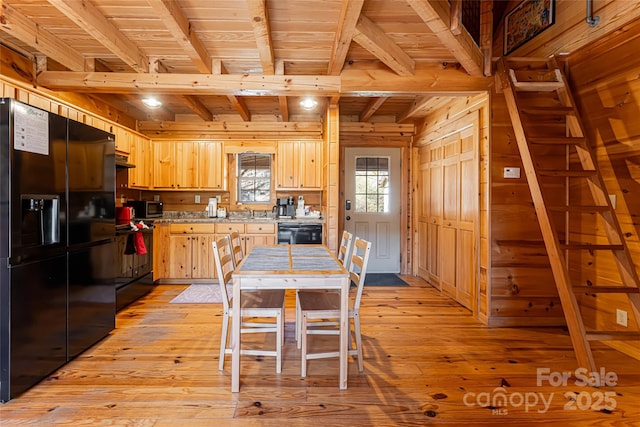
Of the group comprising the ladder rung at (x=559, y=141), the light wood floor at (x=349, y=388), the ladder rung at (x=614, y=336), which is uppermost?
the ladder rung at (x=559, y=141)

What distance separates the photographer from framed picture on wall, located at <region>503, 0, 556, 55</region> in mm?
3393

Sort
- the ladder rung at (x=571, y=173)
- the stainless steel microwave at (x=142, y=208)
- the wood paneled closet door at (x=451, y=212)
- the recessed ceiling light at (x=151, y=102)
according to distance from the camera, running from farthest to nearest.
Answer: the stainless steel microwave at (x=142, y=208)
the recessed ceiling light at (x=151, y=102)
the wood paneled closet door at (x=451, y=212)
the ladder rung at (x=571, y=173)

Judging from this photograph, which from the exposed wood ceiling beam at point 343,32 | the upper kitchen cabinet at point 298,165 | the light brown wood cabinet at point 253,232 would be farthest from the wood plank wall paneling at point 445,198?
the light brown wood cabinet at point 253,232

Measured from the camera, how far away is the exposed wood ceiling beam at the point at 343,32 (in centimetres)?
222

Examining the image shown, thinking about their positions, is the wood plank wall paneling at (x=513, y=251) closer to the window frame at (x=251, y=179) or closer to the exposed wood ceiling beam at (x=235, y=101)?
the exposed wood ceiling beam at (x=235, y=101)

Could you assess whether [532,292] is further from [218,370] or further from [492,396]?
[218,370]

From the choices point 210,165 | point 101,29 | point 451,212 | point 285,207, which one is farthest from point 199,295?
point 451,212

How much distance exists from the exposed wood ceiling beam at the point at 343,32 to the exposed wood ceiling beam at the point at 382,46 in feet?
0.29

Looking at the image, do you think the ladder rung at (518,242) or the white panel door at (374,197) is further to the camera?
the white panel door at (374,197)

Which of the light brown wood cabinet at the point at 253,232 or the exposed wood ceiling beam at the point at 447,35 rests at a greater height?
the exposed wood ceiling beam at the point at 447,35

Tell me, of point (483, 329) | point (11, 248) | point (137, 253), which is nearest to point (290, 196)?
point (137, 253)

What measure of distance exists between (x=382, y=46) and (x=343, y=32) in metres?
0.42

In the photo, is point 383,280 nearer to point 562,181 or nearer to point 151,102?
point 562,181

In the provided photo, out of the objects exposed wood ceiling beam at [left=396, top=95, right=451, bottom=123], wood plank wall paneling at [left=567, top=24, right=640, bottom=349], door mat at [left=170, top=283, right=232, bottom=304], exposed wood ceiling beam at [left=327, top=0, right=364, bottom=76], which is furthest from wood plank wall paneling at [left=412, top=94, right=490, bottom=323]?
door mat at [left=170, top=283, right=232, bottom=304]
